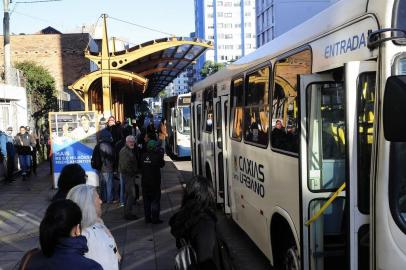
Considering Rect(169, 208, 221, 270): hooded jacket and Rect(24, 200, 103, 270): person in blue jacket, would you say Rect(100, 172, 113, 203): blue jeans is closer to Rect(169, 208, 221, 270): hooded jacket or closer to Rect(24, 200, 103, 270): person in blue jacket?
Rect(169, 208, 221, 270): hooded jacket

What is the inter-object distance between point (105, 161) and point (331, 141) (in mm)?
7561

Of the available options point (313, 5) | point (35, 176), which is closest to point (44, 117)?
point (35, 176)

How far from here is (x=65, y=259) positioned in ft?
9.08

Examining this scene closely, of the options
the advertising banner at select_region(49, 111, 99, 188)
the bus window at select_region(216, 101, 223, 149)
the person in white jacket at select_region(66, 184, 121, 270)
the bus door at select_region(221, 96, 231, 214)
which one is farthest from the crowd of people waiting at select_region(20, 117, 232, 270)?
the advertising banner at select_region(49, 111, 99, 188)

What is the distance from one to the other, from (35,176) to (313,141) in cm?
1429

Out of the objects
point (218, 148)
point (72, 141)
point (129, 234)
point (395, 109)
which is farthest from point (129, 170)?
point (395, 109)

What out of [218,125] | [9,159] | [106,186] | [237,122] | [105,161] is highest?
[237,122]

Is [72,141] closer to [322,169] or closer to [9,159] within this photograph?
[9,159]

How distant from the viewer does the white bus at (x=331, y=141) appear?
3248 mm

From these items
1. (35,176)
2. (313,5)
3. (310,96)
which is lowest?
(35,176)

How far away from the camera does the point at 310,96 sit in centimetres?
433

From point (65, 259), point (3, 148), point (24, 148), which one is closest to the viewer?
point (65, 259)

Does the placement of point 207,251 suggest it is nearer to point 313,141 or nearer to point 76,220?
point 76,220

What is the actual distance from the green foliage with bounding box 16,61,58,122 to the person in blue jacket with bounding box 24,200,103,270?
20412 millimetres
